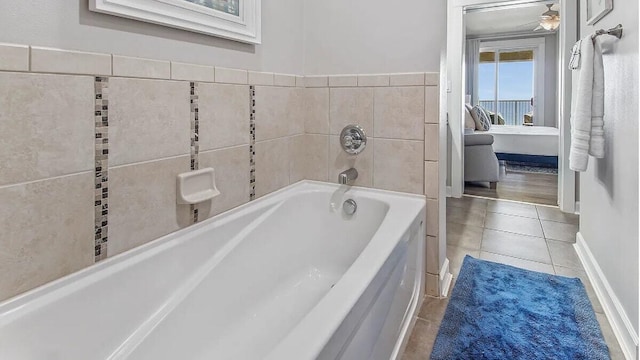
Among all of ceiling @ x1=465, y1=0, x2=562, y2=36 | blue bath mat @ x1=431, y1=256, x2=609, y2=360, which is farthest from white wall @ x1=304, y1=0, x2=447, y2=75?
ceiling @ x1=465, y1=0, x2=562, y2=36

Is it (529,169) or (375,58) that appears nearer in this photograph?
(375,58)

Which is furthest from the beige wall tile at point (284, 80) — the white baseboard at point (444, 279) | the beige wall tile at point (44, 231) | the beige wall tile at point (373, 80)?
the white baseboard at point (444, 279)

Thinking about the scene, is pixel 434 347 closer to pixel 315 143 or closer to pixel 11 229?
pixel 315 143

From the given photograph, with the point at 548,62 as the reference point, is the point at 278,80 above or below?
below

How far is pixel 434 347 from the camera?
151 cm

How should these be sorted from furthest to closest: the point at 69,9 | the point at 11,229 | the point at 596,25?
the point at 596,25 < the point at 69,9 < the point at 11,229

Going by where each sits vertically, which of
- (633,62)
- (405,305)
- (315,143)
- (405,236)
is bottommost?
(405,305)

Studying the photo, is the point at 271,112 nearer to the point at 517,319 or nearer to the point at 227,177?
the point at 227,177

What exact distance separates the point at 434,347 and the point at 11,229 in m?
1.47

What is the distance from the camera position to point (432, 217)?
1.85 meters

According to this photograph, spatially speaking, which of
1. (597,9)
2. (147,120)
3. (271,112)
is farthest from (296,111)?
(597,9)

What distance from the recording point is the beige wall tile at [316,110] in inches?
80.4

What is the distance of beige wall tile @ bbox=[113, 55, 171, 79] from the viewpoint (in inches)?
42.9

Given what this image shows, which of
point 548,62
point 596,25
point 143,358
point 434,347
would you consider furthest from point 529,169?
point 143,358
